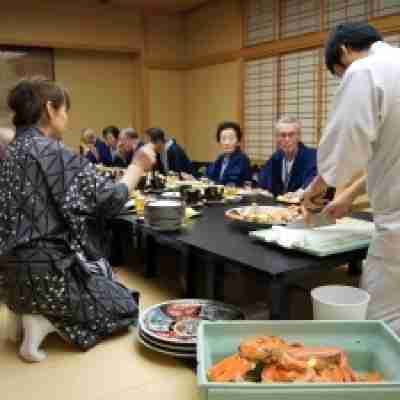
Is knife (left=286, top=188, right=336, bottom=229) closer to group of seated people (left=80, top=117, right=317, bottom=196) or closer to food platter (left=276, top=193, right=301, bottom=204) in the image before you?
food platter (left=276, top=193, right=301, bottom=204)

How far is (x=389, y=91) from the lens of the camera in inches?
54.9

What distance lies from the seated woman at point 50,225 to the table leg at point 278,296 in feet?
2.21

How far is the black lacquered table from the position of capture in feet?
4.68

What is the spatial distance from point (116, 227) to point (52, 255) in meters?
0.96

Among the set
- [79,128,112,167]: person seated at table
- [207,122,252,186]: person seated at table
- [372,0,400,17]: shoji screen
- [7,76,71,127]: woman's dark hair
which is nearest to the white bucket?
[7,76,71,127]: woman's dark hair

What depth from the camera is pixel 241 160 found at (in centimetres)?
404

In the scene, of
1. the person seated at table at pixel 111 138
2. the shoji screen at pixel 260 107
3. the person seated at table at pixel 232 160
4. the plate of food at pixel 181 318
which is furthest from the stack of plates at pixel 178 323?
the person seated at table at pixel 111 138

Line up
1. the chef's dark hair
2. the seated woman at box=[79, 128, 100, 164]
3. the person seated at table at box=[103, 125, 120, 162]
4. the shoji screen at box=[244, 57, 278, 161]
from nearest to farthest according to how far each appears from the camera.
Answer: the chef's dark hair, the shoji screen at box=[244, 57, 278, 161], the seated woman at box=[79, 128, 100, 164], the person seated at table at box=[103, 125, 120, 162]

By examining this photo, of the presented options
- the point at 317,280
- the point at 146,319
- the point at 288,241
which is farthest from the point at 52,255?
the point at 317,280

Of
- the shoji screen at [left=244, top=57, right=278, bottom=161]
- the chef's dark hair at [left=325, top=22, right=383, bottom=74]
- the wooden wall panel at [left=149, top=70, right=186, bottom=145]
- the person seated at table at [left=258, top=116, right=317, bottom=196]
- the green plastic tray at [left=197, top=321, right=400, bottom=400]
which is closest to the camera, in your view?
the green plastic tray at [left=197, top=321, right=400, bottom=400]

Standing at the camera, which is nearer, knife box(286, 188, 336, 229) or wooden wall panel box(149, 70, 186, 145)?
knife box(286, 188, 336, 229)

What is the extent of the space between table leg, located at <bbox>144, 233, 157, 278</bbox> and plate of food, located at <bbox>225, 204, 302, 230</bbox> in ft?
2.01

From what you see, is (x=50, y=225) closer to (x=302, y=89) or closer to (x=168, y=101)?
(x=302, y=89)

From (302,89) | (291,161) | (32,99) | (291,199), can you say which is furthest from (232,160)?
(32,99)
